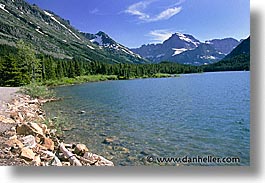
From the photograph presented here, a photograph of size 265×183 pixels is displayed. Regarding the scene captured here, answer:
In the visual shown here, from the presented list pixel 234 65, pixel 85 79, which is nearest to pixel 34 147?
pixel 85 79

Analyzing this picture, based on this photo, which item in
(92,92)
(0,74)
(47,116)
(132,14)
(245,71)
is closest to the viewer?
(245,71)

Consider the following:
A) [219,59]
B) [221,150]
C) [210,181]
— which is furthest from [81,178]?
[219,59]

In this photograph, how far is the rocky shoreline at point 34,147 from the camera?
3.07m

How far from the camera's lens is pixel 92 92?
189 inches

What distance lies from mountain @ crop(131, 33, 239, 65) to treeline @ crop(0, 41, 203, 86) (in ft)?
0.59

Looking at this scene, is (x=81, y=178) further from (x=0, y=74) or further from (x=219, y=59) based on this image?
(x=219, y=59)

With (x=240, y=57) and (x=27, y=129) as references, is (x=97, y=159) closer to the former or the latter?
(x=27, y=129)

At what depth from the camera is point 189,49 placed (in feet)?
11.6

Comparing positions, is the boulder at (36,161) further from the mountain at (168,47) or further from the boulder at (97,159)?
the mountain at (168,47)

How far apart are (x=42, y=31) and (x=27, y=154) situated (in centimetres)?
194

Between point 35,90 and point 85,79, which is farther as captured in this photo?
point 85,79

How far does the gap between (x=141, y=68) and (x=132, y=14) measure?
1.11m

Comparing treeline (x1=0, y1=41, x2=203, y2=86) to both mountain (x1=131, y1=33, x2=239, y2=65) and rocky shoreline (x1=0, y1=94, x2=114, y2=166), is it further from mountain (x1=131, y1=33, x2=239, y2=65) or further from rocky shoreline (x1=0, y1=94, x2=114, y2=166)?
rocky shoreline (x1=0, y1=94, x2=114, y2=166)

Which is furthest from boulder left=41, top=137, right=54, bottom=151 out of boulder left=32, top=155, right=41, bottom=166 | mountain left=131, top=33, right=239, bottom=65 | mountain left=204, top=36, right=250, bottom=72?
mountain left=204, top=36, right=250, bottom=72
